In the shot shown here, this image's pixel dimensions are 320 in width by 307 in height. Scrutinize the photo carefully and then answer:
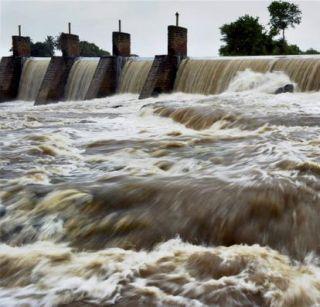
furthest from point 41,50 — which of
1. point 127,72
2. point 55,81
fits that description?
point 127,72

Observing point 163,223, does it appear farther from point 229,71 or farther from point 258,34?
point 258,34

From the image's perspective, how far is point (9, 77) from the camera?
24.5m

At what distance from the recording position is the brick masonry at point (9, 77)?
79.7ft

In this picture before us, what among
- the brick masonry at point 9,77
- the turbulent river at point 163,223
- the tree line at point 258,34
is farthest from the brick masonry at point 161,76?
the tree line at point 258,34

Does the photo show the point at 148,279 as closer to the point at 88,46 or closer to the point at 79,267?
the point at 79,267

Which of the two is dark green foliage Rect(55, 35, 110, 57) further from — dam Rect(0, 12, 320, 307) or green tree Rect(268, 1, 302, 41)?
dam Rect(0, 12, 320, 307)

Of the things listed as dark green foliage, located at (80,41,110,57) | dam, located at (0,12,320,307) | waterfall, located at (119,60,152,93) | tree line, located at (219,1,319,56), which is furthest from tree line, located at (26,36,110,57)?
dam, located at (0,12,320,307)

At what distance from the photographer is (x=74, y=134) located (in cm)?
891

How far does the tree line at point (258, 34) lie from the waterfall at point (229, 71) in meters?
17.1

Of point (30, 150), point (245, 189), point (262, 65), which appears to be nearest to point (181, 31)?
point (262, 65)

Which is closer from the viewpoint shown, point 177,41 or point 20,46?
point 177,41

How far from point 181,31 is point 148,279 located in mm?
16853

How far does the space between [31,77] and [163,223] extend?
21.9 meters

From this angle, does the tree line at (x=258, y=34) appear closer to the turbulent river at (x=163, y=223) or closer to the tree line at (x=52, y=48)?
the tree line at (x=52, y=48)
